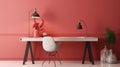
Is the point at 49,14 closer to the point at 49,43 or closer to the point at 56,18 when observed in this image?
the point at 56,18

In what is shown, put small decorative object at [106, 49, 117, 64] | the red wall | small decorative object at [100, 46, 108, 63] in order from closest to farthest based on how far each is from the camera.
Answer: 1. small decorative object at [106, 49, 117, 64]
2. small decorative object at [100, 46, 108, 63]
3. the red wall

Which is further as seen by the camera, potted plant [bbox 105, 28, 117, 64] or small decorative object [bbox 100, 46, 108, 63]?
small decorative object [bbox 100, 46, 108, 63]

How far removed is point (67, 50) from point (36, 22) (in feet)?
3.76

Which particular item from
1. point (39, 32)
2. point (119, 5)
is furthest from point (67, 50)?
point (119, 5)

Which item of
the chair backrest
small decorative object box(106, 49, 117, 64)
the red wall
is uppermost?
the red wall

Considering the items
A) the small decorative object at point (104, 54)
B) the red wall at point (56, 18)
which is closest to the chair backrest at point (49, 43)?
the red wall at point (56, 18)

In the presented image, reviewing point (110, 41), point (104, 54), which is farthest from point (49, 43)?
point (110, 41)

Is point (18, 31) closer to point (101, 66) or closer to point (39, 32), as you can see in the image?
point (39, 32)

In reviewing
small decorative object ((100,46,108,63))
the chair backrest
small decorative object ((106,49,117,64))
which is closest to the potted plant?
small decorative object ((106,49,117,64))

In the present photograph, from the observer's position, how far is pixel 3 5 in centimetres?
593

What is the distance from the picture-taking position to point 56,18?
5.96 m

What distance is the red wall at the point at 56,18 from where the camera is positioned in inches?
234

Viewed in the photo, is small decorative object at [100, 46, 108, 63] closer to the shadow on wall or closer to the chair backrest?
the chair backrest

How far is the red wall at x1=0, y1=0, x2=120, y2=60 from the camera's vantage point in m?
5.94
